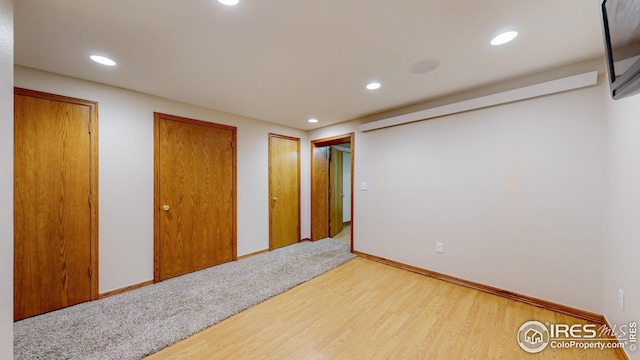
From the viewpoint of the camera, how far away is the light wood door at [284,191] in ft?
13.3

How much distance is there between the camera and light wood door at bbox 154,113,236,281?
2811mm

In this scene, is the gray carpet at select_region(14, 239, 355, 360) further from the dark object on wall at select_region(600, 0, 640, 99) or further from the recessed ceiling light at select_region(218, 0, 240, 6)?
the dark object on wall at select_region(600, 0, 640, 99)

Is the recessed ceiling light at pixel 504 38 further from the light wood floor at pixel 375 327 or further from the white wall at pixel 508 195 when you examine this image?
the light wood floor at pixel 375 327

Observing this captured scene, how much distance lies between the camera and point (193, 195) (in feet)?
10.0

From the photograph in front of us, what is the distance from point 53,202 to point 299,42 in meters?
2.73

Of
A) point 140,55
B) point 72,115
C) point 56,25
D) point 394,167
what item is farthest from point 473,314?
point 72,115

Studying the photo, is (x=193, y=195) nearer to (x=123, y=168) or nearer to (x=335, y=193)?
(x=123, y=168)

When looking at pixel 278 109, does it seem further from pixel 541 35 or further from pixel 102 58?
pixel 541 35

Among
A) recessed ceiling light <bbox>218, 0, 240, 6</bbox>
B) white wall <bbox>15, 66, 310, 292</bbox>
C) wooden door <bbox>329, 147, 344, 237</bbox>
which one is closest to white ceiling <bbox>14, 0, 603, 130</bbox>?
recessed ceiling light <bbox>218, 0, 240, 6</bbox>

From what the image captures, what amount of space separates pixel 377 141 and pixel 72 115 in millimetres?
3577

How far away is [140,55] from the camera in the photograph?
1848 millimetres

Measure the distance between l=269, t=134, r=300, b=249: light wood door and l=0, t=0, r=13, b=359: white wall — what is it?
2.91 meters

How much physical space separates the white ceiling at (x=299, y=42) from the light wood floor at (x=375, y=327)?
227cm

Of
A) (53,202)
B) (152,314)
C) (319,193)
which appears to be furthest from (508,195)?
(53,202)
